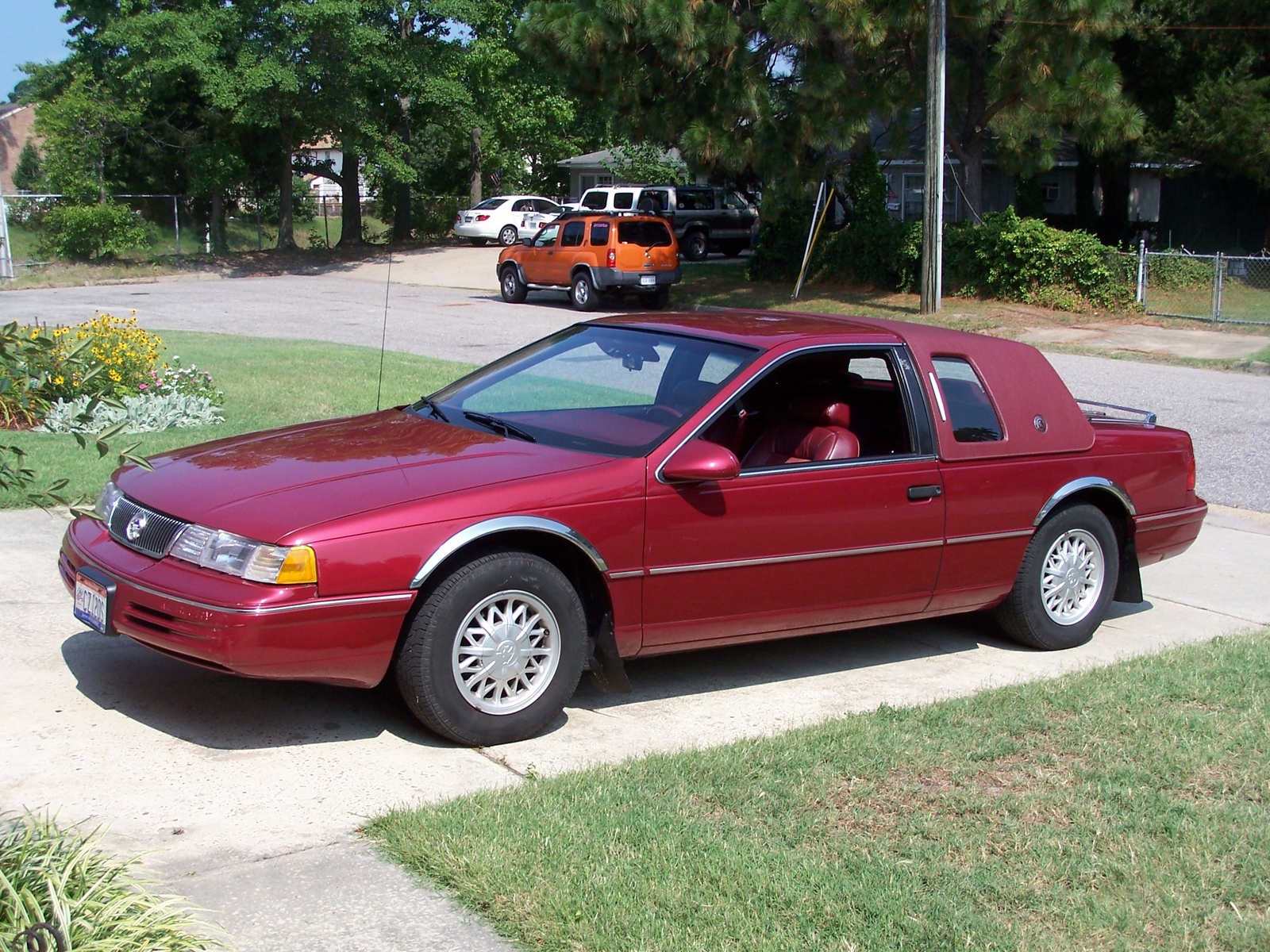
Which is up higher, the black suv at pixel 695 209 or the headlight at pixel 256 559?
the black suv at pixel 695 209

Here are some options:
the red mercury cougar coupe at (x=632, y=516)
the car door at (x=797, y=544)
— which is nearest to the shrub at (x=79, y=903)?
the red mercury cougar coupe at (x=632, y=516)

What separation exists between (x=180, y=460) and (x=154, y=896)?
2562 mm

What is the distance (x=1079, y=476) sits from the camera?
6426mm

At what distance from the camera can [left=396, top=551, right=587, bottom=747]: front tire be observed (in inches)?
187

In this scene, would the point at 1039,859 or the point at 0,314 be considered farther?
the point at 0,314

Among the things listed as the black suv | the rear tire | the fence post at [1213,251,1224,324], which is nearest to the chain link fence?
the fence post at [1213,251,1224,324]

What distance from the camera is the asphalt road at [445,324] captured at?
12.9m

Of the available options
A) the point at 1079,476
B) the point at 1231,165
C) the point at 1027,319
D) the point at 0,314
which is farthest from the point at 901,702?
the point at 1231,165

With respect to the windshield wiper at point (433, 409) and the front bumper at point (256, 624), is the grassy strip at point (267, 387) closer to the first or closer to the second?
the windshield wiper at point (433, 409)

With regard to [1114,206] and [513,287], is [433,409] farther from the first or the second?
[1114,206]

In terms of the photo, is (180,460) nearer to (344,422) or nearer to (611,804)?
(344,422)

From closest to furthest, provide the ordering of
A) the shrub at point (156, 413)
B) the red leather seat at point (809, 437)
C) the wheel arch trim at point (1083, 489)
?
the red leather seat at point (809, 437)
the wheel arch trim at point (1083, 489)
the shrub at point (156, 413)

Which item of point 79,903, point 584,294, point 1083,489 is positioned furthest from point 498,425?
point 584,294

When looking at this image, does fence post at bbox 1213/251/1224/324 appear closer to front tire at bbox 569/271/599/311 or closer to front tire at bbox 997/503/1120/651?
front tire at bbox 569/271/599/311
